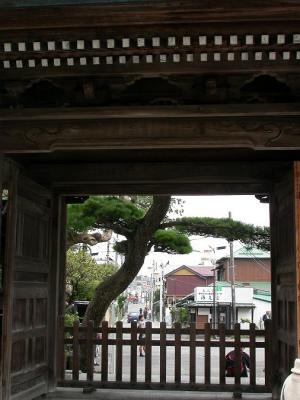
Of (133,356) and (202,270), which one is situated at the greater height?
(202,270)

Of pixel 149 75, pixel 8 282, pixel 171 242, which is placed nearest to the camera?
pixel 149 75

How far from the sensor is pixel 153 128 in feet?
22.1

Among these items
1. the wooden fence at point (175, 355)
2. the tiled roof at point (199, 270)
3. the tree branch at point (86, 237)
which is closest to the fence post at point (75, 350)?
the wooden fence at point (175, 355)

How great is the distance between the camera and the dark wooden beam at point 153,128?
6.46 m

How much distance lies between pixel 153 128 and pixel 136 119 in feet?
0.78

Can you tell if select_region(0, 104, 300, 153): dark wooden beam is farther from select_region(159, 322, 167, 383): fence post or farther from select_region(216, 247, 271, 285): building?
select_region(216, 247, 271, 285): building

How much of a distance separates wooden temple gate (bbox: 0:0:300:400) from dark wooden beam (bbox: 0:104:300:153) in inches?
0.5

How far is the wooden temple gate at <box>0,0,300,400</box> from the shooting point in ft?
18.7

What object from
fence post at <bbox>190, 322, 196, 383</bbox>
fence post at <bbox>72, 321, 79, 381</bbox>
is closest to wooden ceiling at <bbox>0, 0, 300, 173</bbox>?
fence post at <bbox>190, 322, 196, 383</bbox>

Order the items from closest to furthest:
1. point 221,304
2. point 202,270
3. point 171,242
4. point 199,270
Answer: point 171,242
point 221,304
point 199,270
point 202,270

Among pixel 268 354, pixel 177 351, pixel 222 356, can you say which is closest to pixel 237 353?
pixel 222 356

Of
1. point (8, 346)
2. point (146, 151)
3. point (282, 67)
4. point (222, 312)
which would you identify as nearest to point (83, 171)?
point (146, 151)

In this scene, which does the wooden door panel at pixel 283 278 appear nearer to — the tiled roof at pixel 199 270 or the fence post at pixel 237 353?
the fence post at pixel 237 353

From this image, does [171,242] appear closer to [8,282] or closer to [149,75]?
[8,282]
